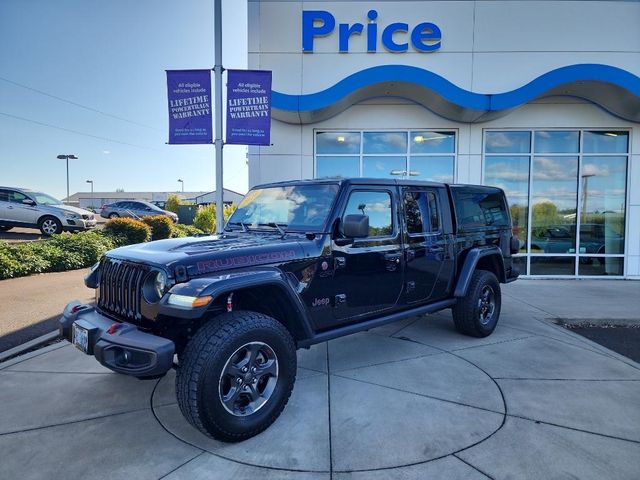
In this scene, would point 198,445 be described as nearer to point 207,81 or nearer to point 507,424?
point 507,424

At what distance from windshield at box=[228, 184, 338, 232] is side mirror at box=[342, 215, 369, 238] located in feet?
0.97

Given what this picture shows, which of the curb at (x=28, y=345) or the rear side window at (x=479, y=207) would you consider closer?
the curb at (x=28, y=345)

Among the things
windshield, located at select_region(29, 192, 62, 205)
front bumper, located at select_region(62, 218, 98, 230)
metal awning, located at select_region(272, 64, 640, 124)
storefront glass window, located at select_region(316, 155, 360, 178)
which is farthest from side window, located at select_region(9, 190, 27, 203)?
storefront glass window, located at select_region(316, 155, 360, 178)

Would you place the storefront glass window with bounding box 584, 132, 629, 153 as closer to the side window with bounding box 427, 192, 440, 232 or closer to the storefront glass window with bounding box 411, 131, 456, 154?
the storefront glass window with bounding box 411, 131, 456, 154

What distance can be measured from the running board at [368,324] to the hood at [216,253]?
2.36ft

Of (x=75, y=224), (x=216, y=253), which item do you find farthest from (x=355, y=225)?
(x=75, y=224)

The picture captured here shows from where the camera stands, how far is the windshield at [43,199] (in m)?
13.8

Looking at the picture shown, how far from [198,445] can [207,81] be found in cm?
632

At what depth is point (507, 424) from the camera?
3.09 m

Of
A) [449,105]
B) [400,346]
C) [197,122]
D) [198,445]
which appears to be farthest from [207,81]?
[198,445]

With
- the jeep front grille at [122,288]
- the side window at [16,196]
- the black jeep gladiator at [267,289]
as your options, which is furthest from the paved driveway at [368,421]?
the side window at [16,196]

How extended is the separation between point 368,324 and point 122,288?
7.06 feet

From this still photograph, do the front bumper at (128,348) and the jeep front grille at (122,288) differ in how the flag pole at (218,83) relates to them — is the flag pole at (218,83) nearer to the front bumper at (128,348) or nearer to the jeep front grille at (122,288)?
the jeep front grille at (122,288)

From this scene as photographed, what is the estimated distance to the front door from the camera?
11.9ft
